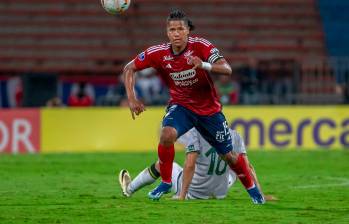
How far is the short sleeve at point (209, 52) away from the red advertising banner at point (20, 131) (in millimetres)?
10727

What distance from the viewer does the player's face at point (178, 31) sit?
428 inches

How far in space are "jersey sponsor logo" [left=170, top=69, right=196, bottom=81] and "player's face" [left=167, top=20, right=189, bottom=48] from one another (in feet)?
1.00

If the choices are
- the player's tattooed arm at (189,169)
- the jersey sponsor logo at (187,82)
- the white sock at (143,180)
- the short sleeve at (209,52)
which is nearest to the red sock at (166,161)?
the player's tattooed arm at (189,169)

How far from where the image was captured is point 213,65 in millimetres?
10539

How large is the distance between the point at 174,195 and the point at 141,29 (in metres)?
16.6

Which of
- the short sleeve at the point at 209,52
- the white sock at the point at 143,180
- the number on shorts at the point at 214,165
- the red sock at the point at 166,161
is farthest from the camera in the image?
the white sock at the point at 143,180

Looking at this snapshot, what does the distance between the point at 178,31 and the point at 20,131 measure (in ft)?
35.6

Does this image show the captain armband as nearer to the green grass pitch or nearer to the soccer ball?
the green grass pitch

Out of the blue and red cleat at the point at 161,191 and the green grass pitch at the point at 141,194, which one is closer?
the green grass pitch at the point at 141,194

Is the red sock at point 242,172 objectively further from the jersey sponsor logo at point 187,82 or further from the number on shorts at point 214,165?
the jersey sponsor logo at point 187,82

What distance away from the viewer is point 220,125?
11.1 m

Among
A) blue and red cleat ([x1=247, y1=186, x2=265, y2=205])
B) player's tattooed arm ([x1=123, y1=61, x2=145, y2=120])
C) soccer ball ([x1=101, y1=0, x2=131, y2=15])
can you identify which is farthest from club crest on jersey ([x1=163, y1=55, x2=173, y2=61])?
blue and red cleat ([x1=247, y1=186, x2=265, y2=205])

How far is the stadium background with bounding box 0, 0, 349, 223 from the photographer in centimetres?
1302

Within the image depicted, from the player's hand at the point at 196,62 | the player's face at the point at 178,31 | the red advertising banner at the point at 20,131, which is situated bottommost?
the red advertising banner at the point at 20,131
